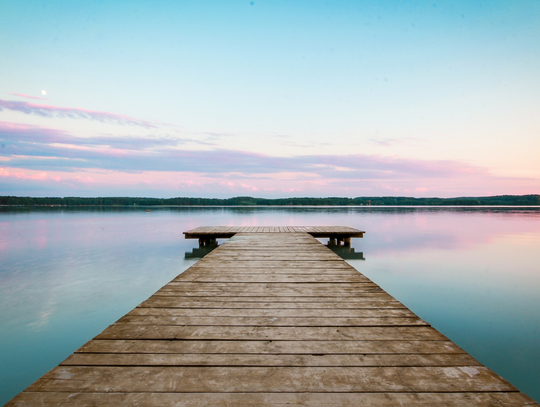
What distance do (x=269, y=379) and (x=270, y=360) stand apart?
199 mm

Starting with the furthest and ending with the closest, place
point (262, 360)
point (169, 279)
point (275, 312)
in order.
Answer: point (169, 279) < point (275, 312) < point (262, 360)

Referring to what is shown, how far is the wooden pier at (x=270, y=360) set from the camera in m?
1.48

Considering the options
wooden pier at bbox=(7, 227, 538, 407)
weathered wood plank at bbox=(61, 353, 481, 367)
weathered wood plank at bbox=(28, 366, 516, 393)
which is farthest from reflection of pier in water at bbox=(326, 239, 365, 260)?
weathered wood plank at bbox=(28, 366, 516, 393)

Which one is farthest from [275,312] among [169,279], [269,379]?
[169,279]

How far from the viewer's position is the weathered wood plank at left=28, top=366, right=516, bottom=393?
1.55m

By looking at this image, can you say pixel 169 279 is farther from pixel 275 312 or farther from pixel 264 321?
pixel 264 321

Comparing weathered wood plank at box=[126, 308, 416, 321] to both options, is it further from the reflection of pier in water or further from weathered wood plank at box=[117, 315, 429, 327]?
the reflection of pier in water

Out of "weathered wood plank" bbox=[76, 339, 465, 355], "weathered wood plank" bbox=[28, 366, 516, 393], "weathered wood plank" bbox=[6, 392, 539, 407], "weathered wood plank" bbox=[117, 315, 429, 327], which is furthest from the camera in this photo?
"weathered wood plank" bbox=[117, 315, 429, 327]

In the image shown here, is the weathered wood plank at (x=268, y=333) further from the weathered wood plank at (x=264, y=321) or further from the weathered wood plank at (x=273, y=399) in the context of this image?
the weathered wood plank at (x=273, y=399)

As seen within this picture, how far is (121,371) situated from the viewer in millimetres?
1711

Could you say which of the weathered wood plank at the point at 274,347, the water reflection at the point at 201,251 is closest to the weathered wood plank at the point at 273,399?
the weathered wood plank at the point at 274,347

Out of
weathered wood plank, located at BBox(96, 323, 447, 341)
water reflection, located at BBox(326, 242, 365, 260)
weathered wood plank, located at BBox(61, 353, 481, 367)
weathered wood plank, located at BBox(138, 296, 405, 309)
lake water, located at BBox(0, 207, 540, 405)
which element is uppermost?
weathered wood plank, located at BBox(61, 353, 481, 367)

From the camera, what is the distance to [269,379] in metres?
1.63

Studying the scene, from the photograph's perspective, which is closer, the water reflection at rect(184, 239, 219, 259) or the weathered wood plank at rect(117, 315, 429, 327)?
the weathered wood plank at rect(117, 315, 429, 327)
